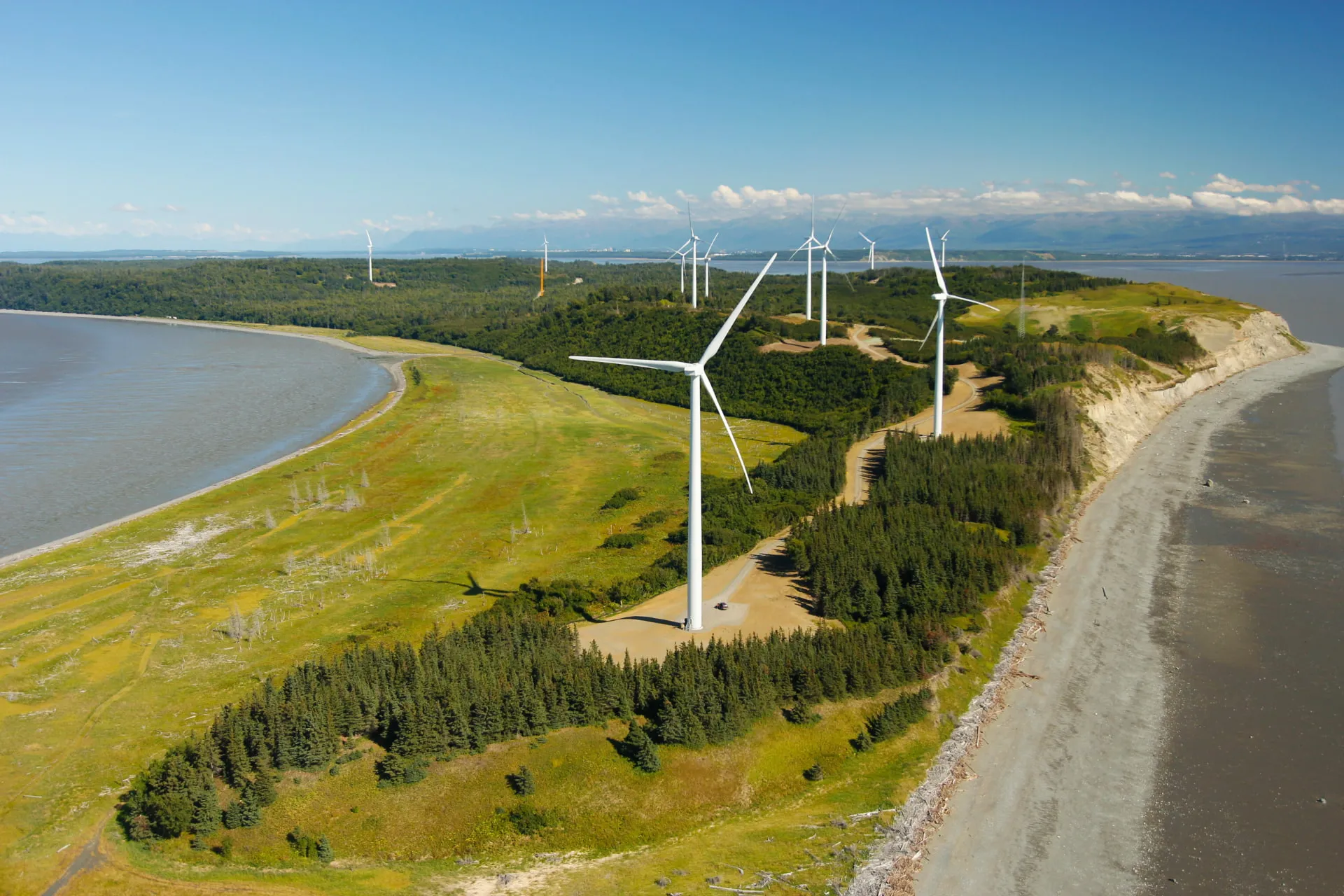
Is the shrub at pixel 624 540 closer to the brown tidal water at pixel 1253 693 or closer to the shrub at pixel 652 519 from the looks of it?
the shrub at pixel 652 519

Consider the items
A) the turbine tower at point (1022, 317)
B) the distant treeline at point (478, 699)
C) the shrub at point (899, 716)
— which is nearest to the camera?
the distant treeline at point (478, 699)

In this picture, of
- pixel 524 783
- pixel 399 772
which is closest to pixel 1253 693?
pixel 524 783

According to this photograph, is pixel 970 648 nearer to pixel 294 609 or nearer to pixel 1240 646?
pixel 1240 646

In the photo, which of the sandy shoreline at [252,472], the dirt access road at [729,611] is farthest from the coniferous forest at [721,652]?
the sandy shoreline at [252,472]

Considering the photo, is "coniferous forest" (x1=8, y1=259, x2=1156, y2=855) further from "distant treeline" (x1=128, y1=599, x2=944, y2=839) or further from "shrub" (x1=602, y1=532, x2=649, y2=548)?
"shrub" (x1=602, y1=532, x2=649, y2=548)

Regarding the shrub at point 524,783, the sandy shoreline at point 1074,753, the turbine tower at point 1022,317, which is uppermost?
the turbine tower at point 1022,317

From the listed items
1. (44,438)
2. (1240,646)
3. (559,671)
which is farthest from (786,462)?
(44,438)

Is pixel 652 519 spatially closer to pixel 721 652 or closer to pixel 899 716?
pixel 721 652
